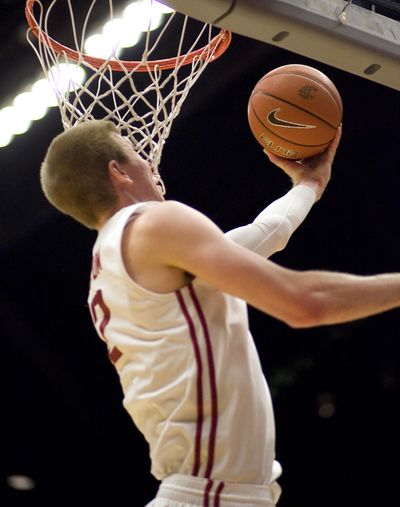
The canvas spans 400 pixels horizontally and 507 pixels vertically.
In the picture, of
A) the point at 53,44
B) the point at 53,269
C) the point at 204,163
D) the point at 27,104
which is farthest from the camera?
the point at 53,269

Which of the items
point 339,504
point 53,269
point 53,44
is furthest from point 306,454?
point 53,44

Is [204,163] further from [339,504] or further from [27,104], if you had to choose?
[339,504]

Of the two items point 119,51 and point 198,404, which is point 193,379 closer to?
point 198,404

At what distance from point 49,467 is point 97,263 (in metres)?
4.82

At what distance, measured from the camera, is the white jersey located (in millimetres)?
1826

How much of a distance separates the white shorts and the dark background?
397cm

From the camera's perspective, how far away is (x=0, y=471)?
6.41 meters

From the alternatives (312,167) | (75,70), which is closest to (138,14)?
(75,70)

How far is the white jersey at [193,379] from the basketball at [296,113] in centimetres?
82

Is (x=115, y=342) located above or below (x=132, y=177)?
below

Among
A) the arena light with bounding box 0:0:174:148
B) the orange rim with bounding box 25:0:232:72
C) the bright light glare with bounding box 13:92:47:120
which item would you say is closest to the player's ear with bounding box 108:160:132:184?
the arena light with bounding box 0:0:174:148

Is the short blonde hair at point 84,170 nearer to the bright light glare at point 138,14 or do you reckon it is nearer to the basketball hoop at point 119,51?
the basketball hoop at point 119,51

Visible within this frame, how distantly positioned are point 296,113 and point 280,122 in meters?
0.05

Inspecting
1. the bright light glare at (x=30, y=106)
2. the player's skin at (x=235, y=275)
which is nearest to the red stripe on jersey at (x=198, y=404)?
the player's skin at (x=235, y=275)
